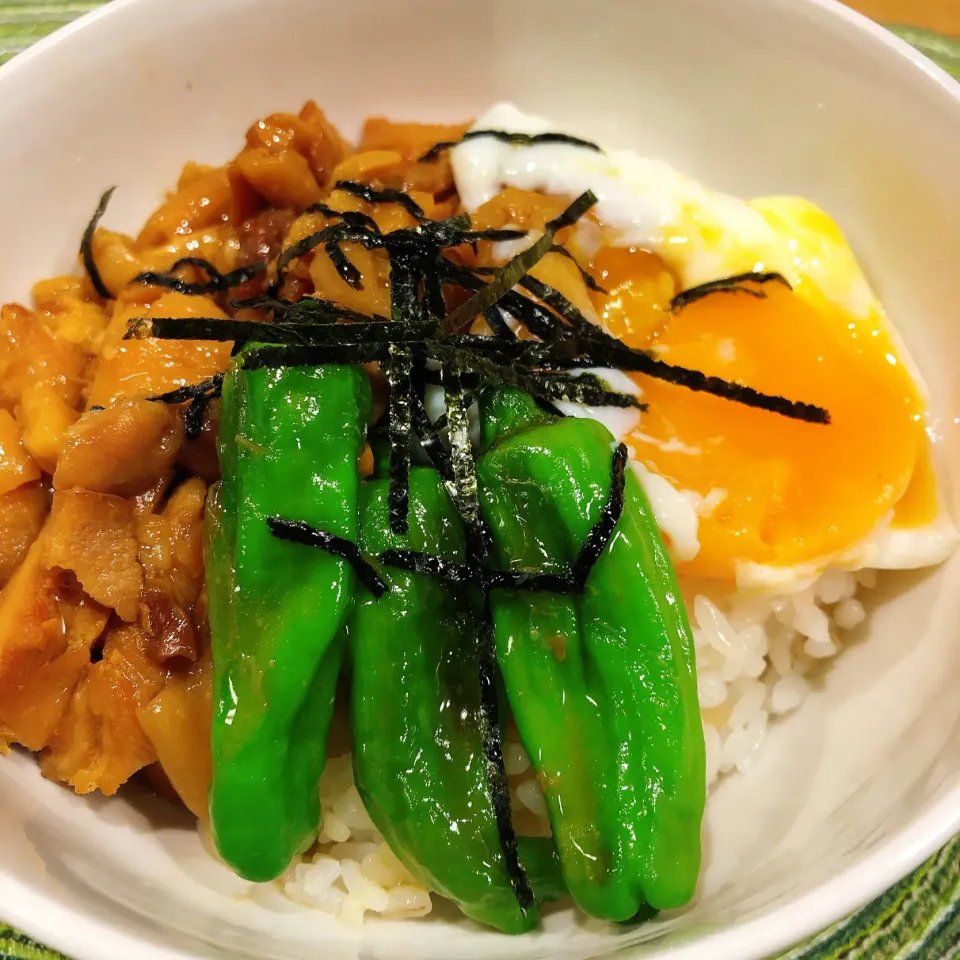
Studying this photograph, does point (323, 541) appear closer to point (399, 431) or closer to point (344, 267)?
point (399, 431)

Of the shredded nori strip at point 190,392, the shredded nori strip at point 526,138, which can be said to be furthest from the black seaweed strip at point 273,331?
Answer: the shredded nori strip at point 526,138

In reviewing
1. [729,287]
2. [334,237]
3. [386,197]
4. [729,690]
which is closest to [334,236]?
[334,237]

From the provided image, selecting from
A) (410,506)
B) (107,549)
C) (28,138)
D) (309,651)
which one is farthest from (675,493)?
(28,138)

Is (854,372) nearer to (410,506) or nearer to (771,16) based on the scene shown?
(771,16)

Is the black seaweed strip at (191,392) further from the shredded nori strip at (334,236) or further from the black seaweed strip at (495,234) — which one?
the black seaweed strip at (495,234)

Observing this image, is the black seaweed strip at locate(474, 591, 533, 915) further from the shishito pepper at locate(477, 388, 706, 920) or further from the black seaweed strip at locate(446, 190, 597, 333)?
the black seaweed strip at locate(446, 190, 597, 333)

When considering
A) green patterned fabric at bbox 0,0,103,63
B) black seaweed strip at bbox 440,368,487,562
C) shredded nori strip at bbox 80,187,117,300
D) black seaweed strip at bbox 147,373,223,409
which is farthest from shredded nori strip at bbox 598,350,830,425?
green patterned fabric at bbox 0,0,103,63
